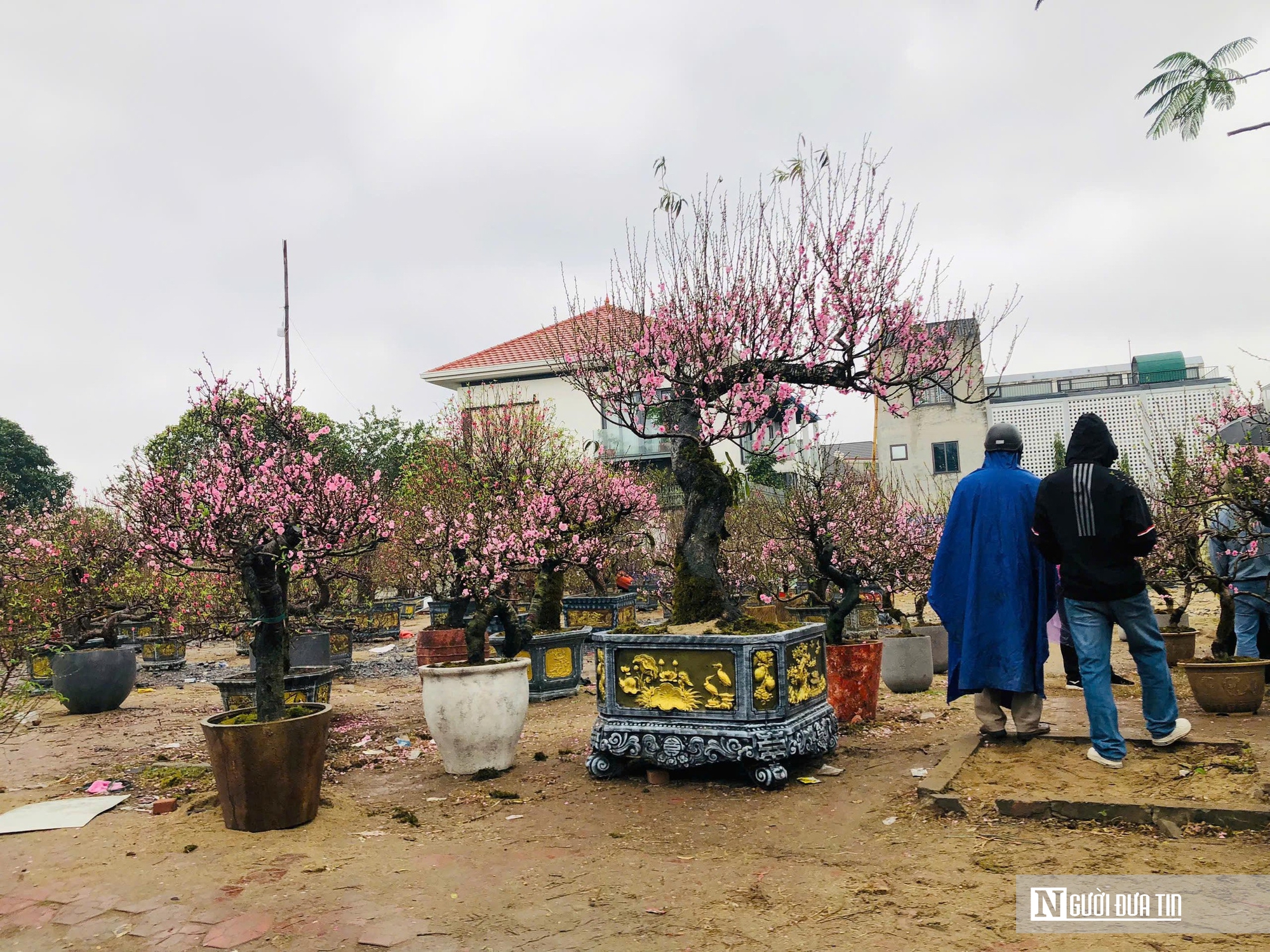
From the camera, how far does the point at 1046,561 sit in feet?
18.9

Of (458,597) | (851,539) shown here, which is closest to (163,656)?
(458,597)

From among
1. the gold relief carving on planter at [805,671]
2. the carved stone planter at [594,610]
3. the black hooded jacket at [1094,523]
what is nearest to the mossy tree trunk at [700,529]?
the gold relief carving on planter at [805,671]

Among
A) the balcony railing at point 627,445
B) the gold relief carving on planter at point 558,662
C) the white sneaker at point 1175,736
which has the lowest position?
the gold relief carving on planter at point 558,662

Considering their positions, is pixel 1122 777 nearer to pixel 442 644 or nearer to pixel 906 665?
pixel 906 665

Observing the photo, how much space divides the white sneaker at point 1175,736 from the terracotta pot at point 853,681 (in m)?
2.77

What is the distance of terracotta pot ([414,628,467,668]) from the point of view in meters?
13.2

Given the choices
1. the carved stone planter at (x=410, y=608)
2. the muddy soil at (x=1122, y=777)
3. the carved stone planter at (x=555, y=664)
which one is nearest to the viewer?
the muddy soil at (x=1122, y=777)

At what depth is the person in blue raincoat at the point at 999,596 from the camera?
581cm

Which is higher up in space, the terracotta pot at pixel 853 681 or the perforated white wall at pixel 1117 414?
the perforated white wall at pixel 1117 414

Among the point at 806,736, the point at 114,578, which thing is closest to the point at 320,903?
the point at 806,736

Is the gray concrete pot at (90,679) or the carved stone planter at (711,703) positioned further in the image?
the gray concrete pot at (90,679)

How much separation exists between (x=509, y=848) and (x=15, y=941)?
231cm

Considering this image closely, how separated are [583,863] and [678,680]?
1.90 meters

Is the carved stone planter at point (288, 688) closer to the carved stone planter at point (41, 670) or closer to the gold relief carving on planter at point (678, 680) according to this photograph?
the gold relief carving on planter at point (678, 680)
